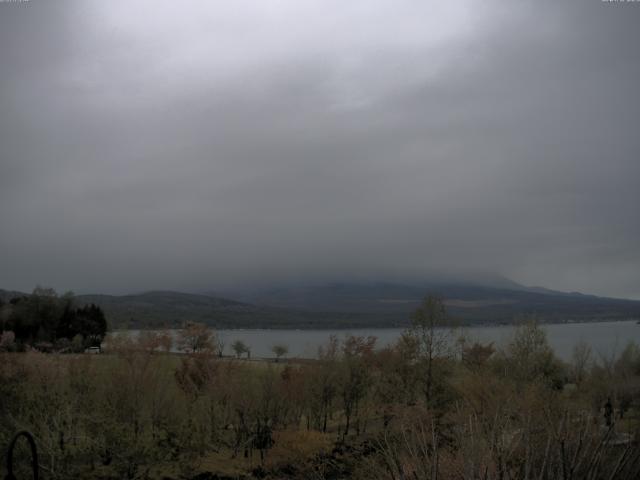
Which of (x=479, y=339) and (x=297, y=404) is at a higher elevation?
(x=479, y=339)

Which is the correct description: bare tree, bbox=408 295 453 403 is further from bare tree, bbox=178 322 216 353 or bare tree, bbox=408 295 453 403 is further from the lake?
bare tree, bbox=178 322 216 353

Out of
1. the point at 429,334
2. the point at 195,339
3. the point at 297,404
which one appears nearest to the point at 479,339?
the point at 429,334

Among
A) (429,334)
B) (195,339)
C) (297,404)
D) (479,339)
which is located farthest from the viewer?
A: (195,339)

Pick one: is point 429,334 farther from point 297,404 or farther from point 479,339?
point 479,339

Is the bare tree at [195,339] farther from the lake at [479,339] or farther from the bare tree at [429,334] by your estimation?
the bare tree at [429,334]

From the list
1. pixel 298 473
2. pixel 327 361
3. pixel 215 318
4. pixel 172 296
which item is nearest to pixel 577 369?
pixel 327 361

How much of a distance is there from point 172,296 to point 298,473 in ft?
580

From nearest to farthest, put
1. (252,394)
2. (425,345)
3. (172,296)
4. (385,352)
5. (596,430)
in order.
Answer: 1. (596,430)
2. (252,394)
3. (425,345)
4. (385,352)
5. (172,296)

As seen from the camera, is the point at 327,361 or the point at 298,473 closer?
the point at 298,473

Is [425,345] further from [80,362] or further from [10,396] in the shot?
[10,396]

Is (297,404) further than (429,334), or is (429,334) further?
(429,334)

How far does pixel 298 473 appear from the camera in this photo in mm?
30188

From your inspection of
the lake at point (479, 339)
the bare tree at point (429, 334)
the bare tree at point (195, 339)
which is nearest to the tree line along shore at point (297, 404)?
the bare tree at point (429, 334)

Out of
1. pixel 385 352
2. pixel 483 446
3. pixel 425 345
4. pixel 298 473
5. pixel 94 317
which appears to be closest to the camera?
pixel 483 446
